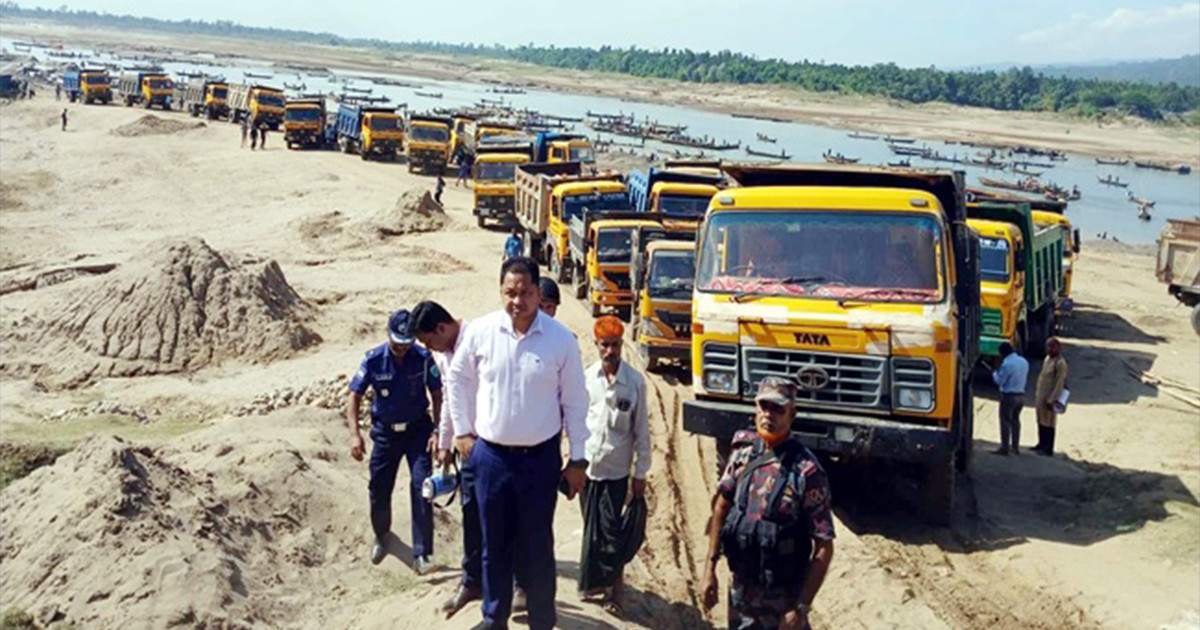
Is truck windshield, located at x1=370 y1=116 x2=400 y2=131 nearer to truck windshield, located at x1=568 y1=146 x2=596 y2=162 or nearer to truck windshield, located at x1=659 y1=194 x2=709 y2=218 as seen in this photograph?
truck windshield, located at x1=568 y1=146 x2=596 y2=162

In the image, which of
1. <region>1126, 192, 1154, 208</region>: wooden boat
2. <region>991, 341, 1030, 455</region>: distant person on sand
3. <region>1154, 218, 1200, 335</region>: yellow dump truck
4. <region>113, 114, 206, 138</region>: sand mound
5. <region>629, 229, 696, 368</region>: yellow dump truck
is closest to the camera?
<region>991, 341, 1030, 455</region>: distant person on sand

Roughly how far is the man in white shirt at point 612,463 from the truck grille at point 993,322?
10724 mm

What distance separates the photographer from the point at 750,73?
14462 cm

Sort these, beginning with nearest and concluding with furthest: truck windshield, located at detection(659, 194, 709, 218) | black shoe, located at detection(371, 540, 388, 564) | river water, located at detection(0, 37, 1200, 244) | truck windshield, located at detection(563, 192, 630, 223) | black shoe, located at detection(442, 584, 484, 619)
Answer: black shoe, located at detection(442, 584, 484, 619) < black shoe, located at detection(371, 540, 388, 564) < truck windshield, located at detection(659, 194, 709, 218) < truck windshield, located at detection(563, 192, 630, 223) < river water, located at detection(0, 37, 1200, 244)

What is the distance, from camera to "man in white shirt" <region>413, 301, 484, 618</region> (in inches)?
235

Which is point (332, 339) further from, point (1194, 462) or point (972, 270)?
Answer: point (1194, 462)

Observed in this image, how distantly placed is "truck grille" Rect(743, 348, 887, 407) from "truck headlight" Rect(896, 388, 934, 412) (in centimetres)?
14

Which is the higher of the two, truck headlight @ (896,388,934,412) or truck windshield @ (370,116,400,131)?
truck windshield @ (370,116,400,131)

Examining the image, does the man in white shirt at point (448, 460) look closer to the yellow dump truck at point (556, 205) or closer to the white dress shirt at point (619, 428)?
the white dress shirt at point (619, 428)

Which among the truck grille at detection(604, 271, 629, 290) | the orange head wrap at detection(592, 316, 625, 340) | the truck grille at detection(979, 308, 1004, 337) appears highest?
the orange head wrap at detection(592, 316, 625, 340)

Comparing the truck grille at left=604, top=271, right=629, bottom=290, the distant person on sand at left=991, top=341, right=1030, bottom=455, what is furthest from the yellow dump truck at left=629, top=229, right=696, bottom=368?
the distant person on sand at left=991, top=341, right=1030, bottom=455

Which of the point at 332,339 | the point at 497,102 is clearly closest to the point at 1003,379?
the point at 332,339

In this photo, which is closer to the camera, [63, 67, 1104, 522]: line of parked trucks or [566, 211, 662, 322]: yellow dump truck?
[63, 67, 1104, 522]: line of parked trucks

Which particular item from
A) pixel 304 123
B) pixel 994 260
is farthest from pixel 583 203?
pixel 304 123
